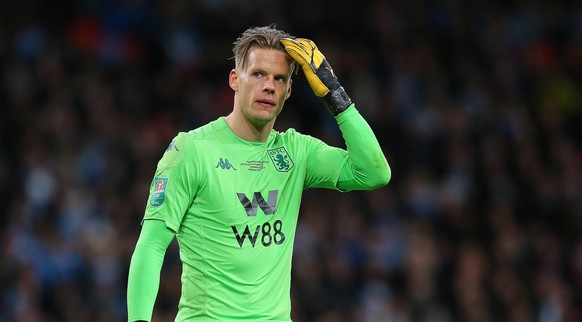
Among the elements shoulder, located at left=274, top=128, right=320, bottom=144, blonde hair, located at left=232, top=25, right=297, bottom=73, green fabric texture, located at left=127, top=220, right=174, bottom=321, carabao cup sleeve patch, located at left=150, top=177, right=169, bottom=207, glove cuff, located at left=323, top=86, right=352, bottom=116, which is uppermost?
blonde hair, located at left=232, top=25, right=297, bottom=73

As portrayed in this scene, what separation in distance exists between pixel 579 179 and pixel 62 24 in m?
7.08

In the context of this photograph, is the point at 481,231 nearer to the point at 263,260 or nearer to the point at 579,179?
the point at 579,179

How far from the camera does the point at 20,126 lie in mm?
12453

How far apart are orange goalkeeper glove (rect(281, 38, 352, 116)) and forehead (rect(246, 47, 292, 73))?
0.18 ft

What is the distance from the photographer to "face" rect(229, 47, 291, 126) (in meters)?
4.89

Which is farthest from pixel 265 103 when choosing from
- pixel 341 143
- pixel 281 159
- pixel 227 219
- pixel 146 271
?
pixel 341 143

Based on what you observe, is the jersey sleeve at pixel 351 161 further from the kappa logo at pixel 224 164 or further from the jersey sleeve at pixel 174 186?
the jersey sleeve at pixel 174 186

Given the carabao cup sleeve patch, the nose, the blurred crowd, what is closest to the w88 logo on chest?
the carabao cup sleeve patch

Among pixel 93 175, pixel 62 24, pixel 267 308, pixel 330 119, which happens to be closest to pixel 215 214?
pixel 267 308

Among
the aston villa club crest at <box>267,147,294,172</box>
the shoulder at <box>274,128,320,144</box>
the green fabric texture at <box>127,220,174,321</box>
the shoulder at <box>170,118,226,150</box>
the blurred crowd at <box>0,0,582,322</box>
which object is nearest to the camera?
the green fabric texture at <box>127,220,174,321</box>

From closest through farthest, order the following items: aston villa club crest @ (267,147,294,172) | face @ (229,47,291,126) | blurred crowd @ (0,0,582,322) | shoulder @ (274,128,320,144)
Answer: face @ (229,47,291,126) → aston villa club crest @ (267,147,294,172) → shoulder @ (274,128,320,144) → blurred crowd @ (0,0,582,322)

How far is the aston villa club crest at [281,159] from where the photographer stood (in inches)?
198

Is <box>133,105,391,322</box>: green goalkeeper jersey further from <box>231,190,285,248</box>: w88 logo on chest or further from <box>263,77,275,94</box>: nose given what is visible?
<box>263,77,275,94</box>: nose

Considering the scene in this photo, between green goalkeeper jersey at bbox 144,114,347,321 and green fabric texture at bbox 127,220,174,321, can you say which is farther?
green goalkeeper jersey at bbox 144,114,347,321
